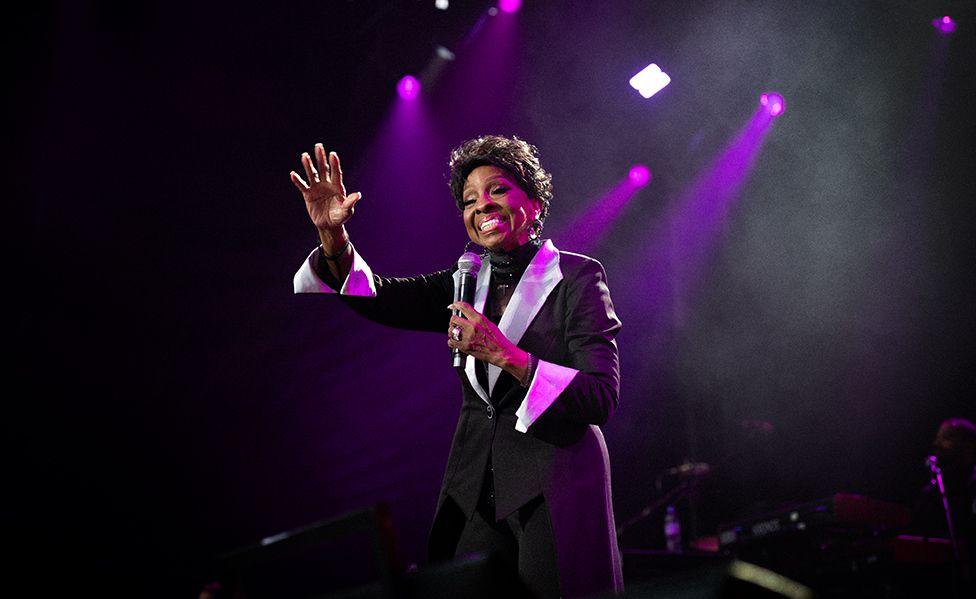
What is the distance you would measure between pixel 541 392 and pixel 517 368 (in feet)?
0.29

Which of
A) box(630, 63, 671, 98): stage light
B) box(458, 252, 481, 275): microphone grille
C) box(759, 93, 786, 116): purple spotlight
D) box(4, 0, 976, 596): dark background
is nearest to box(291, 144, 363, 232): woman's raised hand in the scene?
box(458, 252, 481, 275): microphone grille

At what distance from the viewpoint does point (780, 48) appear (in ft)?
20.8

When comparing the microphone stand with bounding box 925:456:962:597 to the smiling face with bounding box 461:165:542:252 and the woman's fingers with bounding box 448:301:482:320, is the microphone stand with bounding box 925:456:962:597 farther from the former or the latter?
the woman's fingers with bounding box 448:301:482:320

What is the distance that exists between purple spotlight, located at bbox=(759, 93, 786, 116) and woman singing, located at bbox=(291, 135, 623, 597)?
4.65 m

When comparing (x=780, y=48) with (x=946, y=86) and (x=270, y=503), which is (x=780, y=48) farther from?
(x=270, y=503)

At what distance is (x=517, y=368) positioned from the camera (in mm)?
2064

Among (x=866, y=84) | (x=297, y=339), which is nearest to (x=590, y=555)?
(x=297, y=339)

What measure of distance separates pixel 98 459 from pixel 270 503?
1.06 meters

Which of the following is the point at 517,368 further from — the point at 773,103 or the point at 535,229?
the point at 773,103

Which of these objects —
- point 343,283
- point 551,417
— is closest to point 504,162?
point 343,283

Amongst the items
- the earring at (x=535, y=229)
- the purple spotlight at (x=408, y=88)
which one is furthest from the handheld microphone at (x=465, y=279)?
the purple spotlight at (x=408, y=88)

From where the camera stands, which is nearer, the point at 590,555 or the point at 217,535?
the point at 590,555

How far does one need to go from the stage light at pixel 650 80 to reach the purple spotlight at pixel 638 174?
77 cm

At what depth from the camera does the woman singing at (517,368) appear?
6.71 ft
